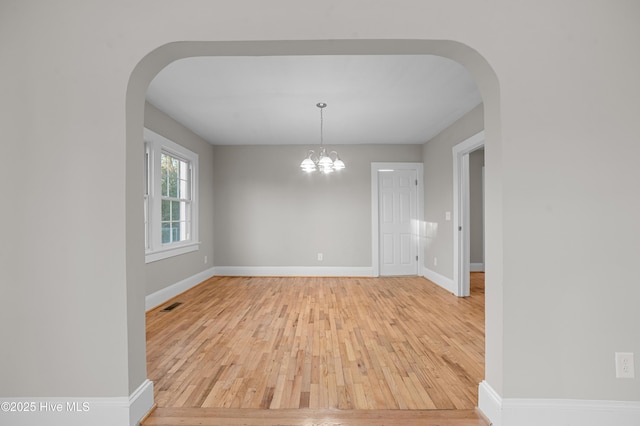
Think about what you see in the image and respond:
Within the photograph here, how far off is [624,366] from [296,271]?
4724mm

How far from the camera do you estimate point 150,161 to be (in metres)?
3.91

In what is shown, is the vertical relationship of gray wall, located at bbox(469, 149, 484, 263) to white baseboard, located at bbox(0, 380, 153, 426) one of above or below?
above

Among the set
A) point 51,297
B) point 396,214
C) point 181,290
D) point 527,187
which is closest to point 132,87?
point 51,297

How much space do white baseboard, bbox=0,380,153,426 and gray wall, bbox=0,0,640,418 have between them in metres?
0.05

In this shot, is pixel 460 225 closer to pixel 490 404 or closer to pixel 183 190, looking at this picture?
pixel 490 404

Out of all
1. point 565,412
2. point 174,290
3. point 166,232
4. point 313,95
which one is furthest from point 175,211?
point 565,412

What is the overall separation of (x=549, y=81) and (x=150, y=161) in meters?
4.09

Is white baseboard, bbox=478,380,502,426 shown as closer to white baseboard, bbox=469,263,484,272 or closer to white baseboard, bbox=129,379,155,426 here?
white baseboard, bbox=129,379,155,426

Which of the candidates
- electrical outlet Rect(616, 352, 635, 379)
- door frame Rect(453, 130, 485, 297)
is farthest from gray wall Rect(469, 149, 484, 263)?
electrical outlet Rect(616, 352, 635, 379)

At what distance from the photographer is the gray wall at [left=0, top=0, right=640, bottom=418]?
1609mm

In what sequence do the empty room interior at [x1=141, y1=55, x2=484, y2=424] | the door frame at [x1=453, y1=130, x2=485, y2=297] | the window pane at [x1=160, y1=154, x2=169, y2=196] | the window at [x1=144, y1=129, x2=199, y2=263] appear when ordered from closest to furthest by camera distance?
the empty room interior at [x1=141, y1=55, x2=484, y2=424]
the window at [x1=144, y1=129, x2=199, y2=263]
the window pane at [x1=160, y1=154, x2=169, y2=196]
the door frame at [x1=453, y1=130, x2=485, y2=297]

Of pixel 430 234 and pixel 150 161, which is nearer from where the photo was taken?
pixel 150 161

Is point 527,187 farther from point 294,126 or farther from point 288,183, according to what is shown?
point 288,183

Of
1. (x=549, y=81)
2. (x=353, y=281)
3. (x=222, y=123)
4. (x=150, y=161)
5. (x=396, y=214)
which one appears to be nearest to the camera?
(x=549, y=81)
